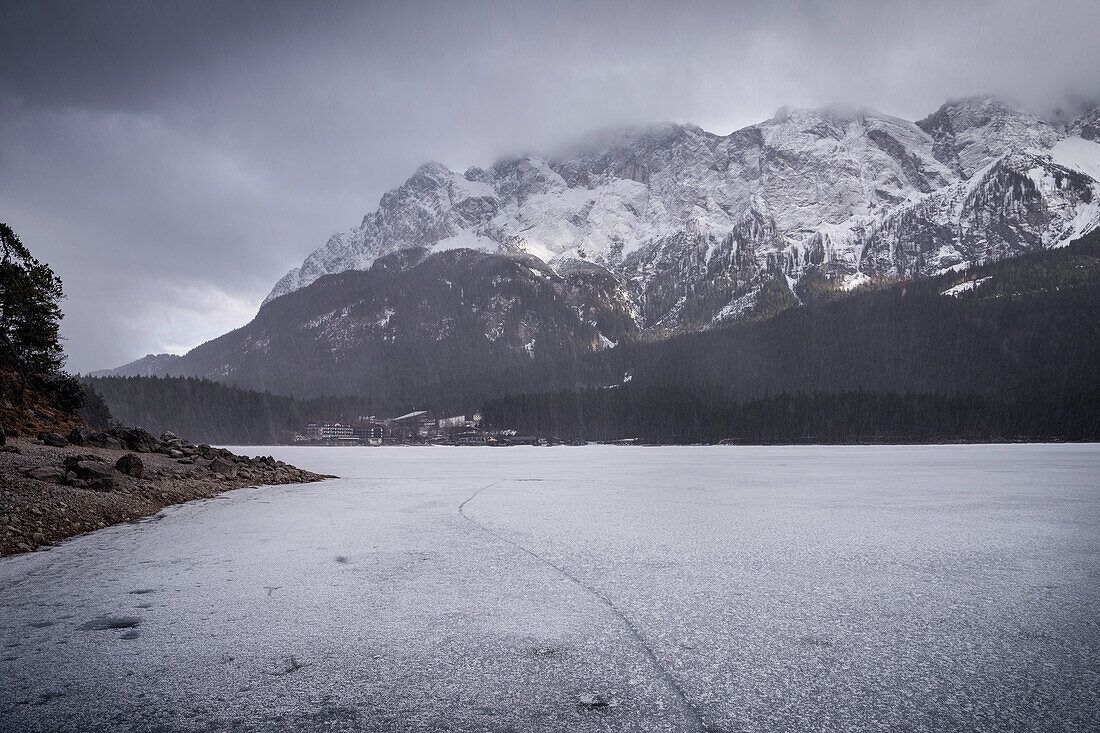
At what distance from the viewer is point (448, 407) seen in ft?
577

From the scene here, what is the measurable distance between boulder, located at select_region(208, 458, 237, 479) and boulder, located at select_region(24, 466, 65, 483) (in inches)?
356

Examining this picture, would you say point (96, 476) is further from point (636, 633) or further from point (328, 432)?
point (328, 432)

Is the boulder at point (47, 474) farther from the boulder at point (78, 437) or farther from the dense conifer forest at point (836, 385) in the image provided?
the dense conifer forest at point (836, 385)

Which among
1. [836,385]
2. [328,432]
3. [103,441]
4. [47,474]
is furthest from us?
[836,385]

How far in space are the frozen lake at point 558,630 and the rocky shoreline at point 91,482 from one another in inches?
34.6

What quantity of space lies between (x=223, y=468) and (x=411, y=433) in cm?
13644

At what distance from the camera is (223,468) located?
22.3m

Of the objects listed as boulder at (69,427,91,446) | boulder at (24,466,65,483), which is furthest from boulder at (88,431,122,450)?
boulder at (24,466,65,483)

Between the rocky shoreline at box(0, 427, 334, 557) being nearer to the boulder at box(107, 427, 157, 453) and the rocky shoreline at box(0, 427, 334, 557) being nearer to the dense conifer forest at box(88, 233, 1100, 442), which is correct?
the boulder at box(107, 427, 157, 453)

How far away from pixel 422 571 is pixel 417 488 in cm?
1525

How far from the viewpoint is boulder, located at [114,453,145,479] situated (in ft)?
52.4

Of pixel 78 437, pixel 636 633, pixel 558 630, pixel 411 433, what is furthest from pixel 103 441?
pixel 411 433

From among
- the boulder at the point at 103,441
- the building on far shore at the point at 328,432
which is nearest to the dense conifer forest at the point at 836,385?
the building on far shore at the point at 328,432

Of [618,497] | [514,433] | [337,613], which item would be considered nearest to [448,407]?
[514,433]
